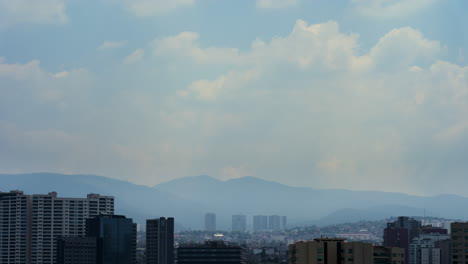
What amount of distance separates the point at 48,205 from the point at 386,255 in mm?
57587

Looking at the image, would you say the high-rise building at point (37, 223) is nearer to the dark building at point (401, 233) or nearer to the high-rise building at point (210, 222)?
the dark building at point (401, 233)

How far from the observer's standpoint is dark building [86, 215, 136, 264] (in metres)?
71.8

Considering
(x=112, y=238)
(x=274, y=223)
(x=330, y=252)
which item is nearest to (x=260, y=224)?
(x=274, y=223)

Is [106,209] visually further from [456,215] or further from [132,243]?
[456,215]

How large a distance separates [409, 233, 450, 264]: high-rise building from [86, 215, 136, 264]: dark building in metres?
21.6

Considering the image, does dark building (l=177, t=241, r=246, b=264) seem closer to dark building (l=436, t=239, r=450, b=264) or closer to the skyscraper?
dark building (l=436, t=239, r=450, b=264)

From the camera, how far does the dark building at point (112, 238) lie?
71.8 meters

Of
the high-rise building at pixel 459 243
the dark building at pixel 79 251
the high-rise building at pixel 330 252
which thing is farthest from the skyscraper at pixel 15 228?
the high-rise building at pixel 330 252

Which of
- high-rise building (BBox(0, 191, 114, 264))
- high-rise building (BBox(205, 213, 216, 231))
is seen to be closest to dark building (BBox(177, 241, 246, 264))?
high-rise building (BBox(0, 191, 114, 264))

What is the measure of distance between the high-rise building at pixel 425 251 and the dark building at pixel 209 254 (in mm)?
14519

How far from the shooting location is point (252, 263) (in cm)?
8369

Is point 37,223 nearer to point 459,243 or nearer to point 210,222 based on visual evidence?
point 459,243

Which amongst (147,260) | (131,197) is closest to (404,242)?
(147,260)

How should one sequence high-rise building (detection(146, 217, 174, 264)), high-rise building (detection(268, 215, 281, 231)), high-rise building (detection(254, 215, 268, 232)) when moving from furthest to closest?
1. high-rise building (detection(268, 215, 281, 231))
2. high-rise building (detection(254, 215, 268, 232))
3. high-rise building (detection(146, 217, 174, 264))
